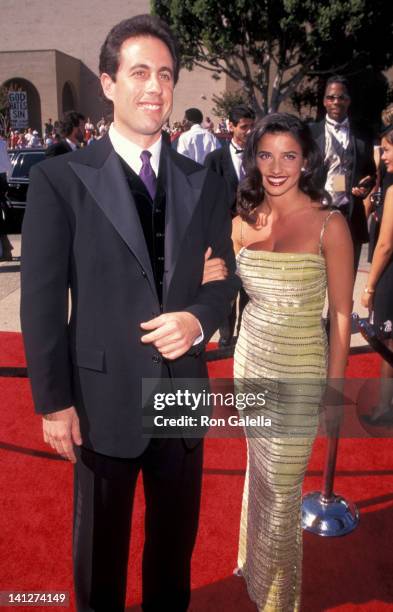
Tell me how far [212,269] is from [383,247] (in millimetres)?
1809

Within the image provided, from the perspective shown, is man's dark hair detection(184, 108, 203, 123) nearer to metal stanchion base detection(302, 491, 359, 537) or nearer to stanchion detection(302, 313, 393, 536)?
stanchion detection(302, 313, 393, 536)

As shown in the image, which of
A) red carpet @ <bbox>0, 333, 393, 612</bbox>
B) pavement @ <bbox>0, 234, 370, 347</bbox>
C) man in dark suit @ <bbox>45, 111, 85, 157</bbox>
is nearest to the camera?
red carpet @ <bbox>0, 333, 393, 612</bbox>

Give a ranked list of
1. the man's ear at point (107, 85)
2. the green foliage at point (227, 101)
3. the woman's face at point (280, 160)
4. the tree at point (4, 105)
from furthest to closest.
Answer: the tree at point (4, 105) → the green foliage at point (227, 101) → the woman's face at point (280, 160) → the man's ear at point (107, 85)

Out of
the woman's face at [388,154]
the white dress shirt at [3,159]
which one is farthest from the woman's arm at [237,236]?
the white dress shirt at [3,159]

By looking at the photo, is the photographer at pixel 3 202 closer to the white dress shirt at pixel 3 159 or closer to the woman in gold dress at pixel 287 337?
the white dress shirt at pixel 3 159

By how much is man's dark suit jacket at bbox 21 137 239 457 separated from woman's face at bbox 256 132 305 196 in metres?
0.50

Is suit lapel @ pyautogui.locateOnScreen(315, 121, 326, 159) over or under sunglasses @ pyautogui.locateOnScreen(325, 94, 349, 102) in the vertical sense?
under

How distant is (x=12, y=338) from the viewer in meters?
5.36

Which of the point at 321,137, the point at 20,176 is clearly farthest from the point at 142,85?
the point at 20,176

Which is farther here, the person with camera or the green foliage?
the green foliage

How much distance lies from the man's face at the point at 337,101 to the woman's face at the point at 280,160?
3241 millimetres

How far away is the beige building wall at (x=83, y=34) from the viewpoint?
3897 cm

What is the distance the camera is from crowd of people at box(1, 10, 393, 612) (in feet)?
5.13

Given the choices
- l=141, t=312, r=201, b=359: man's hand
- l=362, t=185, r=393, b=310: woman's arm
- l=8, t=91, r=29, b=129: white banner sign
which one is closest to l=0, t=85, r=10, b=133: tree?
l=8, t=91, r=29, b=129: white banner sign
